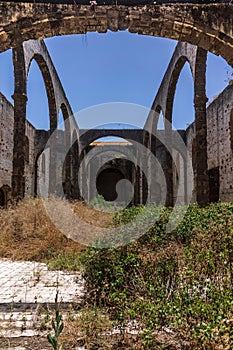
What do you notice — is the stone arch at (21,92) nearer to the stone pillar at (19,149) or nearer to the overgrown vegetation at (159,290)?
the stone pillar at (19,149)

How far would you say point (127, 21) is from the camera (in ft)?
17.7

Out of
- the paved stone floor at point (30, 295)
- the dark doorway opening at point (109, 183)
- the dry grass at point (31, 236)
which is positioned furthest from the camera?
the dark doorway opening at point (109, 183)

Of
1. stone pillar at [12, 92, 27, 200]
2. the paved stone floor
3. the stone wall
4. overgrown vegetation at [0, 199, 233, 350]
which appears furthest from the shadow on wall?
the paved stone floor

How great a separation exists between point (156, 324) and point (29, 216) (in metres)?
5.69

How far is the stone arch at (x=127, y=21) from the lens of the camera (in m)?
5.21

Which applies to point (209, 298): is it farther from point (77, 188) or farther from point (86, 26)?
point (77, 188)

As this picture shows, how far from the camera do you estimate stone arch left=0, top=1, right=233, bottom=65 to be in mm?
5211

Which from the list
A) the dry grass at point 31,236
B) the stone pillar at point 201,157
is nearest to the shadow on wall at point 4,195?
the dry grass at point 31,236

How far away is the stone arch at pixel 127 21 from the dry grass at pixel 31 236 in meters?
3.98

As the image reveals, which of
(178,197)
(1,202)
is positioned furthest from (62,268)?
(178,197)

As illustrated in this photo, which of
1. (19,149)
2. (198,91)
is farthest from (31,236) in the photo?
(198,91)

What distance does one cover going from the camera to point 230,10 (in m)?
5.37

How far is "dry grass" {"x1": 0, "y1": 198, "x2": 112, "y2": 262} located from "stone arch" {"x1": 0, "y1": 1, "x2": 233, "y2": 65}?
398cm

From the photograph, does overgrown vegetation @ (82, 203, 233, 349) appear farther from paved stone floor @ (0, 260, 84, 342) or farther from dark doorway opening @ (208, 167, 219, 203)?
dark doorway opening @ (208, 167, 219, 203)
